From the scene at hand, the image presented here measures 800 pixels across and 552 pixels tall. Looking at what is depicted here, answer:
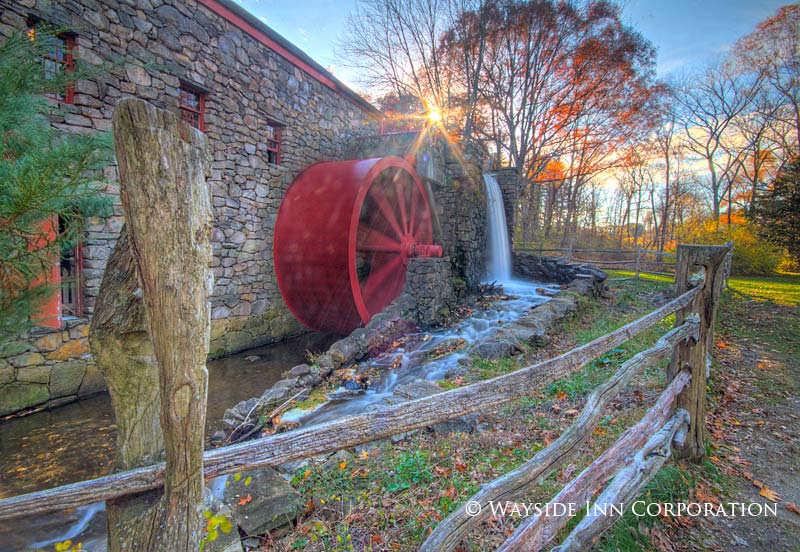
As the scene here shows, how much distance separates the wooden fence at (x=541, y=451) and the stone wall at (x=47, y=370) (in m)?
3.64

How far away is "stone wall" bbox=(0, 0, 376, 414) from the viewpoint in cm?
375

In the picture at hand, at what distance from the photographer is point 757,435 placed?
2.53m

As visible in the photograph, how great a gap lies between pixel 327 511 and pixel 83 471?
84.4 inches

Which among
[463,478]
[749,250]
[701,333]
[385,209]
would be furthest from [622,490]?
[749,250]

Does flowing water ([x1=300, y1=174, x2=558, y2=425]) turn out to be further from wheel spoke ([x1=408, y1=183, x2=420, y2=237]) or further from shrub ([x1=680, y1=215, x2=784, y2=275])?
shrub ([x1=680, y1=215, x2=784, y2=275])

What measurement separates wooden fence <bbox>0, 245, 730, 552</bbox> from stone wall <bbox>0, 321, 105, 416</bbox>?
3638 mm

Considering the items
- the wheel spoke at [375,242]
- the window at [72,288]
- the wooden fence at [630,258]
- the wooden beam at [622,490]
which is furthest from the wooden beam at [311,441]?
the wooden fence at [630,258]

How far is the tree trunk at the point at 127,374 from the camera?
35.5 inches

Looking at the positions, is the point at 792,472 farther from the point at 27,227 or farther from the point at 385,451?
the point at 27,227

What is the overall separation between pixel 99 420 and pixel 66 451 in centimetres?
56

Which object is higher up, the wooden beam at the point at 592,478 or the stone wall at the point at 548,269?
the stone wall at the point at 548,269

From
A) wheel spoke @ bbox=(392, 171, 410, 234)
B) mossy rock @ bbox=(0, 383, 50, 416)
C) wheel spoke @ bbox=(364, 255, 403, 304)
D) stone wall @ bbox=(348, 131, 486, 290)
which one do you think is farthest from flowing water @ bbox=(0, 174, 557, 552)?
wheel spoke @ bbox=(392, 171, 410, 234)

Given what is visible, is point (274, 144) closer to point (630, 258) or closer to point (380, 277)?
point (380, 277)

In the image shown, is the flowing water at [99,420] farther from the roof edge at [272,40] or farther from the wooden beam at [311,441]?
the roof edge at [272,40]
